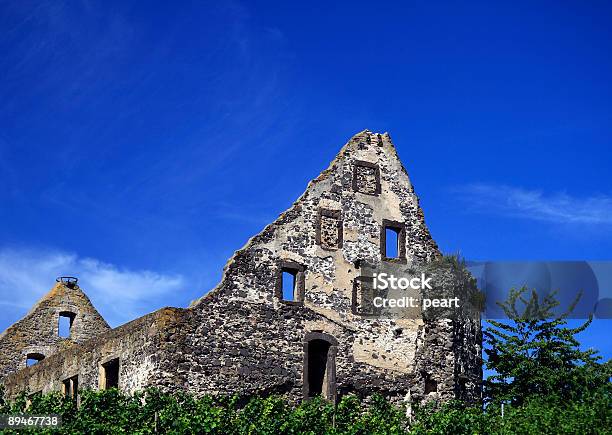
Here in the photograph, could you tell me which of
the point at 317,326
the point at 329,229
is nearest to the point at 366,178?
the point at 329,229

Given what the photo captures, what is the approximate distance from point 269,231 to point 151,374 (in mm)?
5476

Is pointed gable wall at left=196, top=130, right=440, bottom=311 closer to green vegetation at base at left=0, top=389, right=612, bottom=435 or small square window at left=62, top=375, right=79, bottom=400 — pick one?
green vegetation at base at left=0, top=389, right=612, bottom=435

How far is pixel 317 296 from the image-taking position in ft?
91.0

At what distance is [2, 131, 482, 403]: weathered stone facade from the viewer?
25500mm

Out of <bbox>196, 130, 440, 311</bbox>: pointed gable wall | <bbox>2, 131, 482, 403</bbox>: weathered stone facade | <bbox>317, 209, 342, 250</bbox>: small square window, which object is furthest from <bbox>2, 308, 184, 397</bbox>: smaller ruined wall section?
<bbox>317, 209, 342, 250</bbox>: small square window

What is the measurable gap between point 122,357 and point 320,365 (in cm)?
580

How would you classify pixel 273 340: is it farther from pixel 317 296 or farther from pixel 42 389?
pixel 42 389

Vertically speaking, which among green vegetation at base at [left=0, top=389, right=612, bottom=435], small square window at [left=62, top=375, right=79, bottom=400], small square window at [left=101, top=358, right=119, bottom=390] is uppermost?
small square window at [left=101, top=358, right=119, bottom=390]

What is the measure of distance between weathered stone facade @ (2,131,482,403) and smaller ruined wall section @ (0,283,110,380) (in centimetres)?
982

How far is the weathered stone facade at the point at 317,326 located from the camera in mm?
25500

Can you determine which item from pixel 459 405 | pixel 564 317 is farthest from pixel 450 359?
pixel 564 317

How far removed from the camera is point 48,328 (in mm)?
41125

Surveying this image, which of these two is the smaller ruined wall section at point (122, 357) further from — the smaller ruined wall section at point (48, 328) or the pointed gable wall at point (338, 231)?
the smaller ruined wall section at point (48, 328)

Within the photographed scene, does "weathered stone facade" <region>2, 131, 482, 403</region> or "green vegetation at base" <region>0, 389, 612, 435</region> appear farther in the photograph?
"weathered stone facade" <region>2, 131, 482, 403</region>
